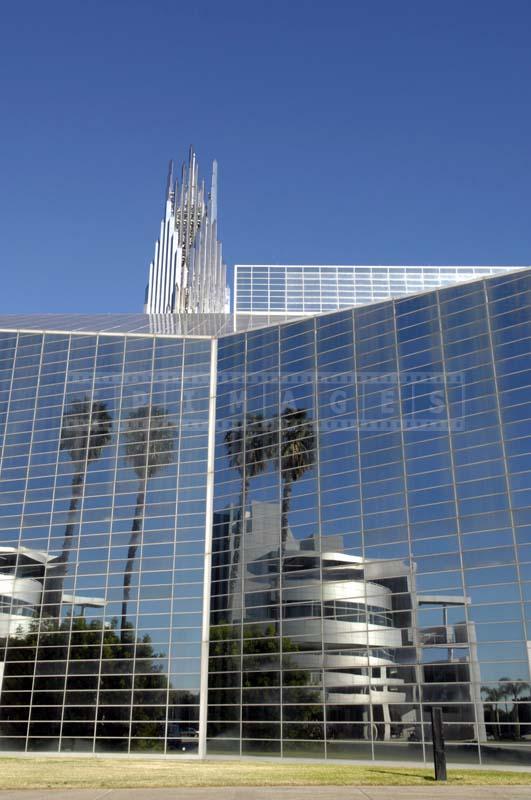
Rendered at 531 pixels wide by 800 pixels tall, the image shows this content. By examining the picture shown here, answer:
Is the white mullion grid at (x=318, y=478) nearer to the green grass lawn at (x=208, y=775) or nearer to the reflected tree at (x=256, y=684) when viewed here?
the reflected tree at (x=256, y=684)

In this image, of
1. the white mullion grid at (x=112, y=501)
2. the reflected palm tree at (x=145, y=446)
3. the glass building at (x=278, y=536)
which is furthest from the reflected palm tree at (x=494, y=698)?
the reflected palm tree at (x=145, y=446)

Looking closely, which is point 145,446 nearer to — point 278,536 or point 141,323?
point 278,536

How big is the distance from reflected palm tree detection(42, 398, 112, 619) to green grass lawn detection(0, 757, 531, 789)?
10795 mm

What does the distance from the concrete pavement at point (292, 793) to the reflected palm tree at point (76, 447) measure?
22329mm

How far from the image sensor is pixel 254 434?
4659 cm

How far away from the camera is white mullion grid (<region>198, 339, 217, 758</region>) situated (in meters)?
40.8

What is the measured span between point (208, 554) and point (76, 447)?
432 inches

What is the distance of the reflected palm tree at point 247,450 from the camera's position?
1764 inches

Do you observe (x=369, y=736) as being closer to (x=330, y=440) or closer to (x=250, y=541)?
(x=250, y=541)

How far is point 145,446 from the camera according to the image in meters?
47.9

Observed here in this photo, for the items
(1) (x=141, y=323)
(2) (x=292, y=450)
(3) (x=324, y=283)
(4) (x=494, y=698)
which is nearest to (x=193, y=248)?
(3) (x=324, y=283)

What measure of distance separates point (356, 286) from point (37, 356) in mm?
52462

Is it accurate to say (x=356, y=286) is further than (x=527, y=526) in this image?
Yes

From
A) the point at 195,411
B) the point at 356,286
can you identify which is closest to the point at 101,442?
the point at 195,411
